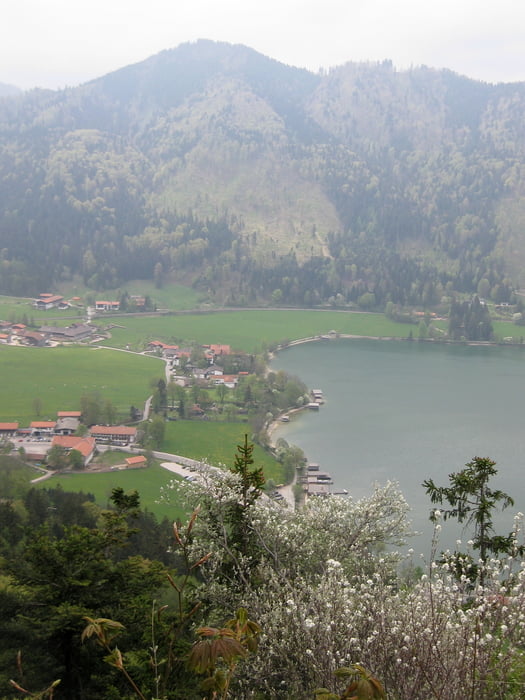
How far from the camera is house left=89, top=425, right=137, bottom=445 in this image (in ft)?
98.3

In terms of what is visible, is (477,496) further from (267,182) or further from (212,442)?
(267,182)

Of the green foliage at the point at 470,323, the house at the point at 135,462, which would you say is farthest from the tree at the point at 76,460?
the green foliage at the point at 470,323

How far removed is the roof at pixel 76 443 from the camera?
2781cm

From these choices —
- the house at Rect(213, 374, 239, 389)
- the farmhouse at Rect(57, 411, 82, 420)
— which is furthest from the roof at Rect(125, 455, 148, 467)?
the house at Rect(213, 374, 239, 389)

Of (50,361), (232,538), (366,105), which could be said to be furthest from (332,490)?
(366,105)

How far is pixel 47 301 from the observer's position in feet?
207

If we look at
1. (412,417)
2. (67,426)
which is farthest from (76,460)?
(412,417)

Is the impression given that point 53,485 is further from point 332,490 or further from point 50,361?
point 50,361

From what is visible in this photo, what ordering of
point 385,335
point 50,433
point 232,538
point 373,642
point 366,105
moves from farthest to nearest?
1. point 366,105
2. point 385,335
3. point 50,433
4. point 232,538
5. point 373,642

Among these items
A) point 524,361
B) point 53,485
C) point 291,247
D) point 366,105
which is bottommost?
point 53,485

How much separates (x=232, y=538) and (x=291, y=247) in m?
79.4

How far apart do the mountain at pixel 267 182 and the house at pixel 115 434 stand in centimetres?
4113

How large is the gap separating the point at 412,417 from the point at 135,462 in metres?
16.2

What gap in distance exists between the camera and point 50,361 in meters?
43.6
